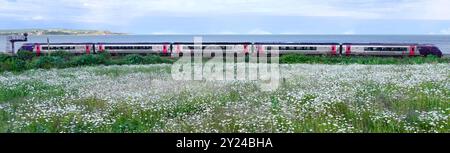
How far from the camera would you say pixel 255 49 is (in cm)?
4238

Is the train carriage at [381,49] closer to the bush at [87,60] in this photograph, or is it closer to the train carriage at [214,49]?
the train carriage at [214,49]

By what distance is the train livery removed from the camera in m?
39.9

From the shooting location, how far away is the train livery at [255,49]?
39938mm

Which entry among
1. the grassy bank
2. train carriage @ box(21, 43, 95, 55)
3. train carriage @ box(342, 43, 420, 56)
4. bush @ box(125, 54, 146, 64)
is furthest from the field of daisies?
train carriage @ box(21, 43, 95, 55)

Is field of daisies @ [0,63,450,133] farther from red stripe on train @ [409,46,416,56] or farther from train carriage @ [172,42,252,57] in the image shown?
red stripe on train @ [409,46,416,56]

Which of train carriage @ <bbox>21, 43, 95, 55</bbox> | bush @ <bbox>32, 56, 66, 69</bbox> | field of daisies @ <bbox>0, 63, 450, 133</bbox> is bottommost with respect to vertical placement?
field of daisies @ <bbox>0, 63, 450, 133</bbox>

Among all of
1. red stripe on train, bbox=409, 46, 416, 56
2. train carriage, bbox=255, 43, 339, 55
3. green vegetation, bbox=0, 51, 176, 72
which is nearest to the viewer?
green vegetation, bbox=0, 51, 176, 72

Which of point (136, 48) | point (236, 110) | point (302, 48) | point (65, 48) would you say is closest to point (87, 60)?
point (136, 48)
